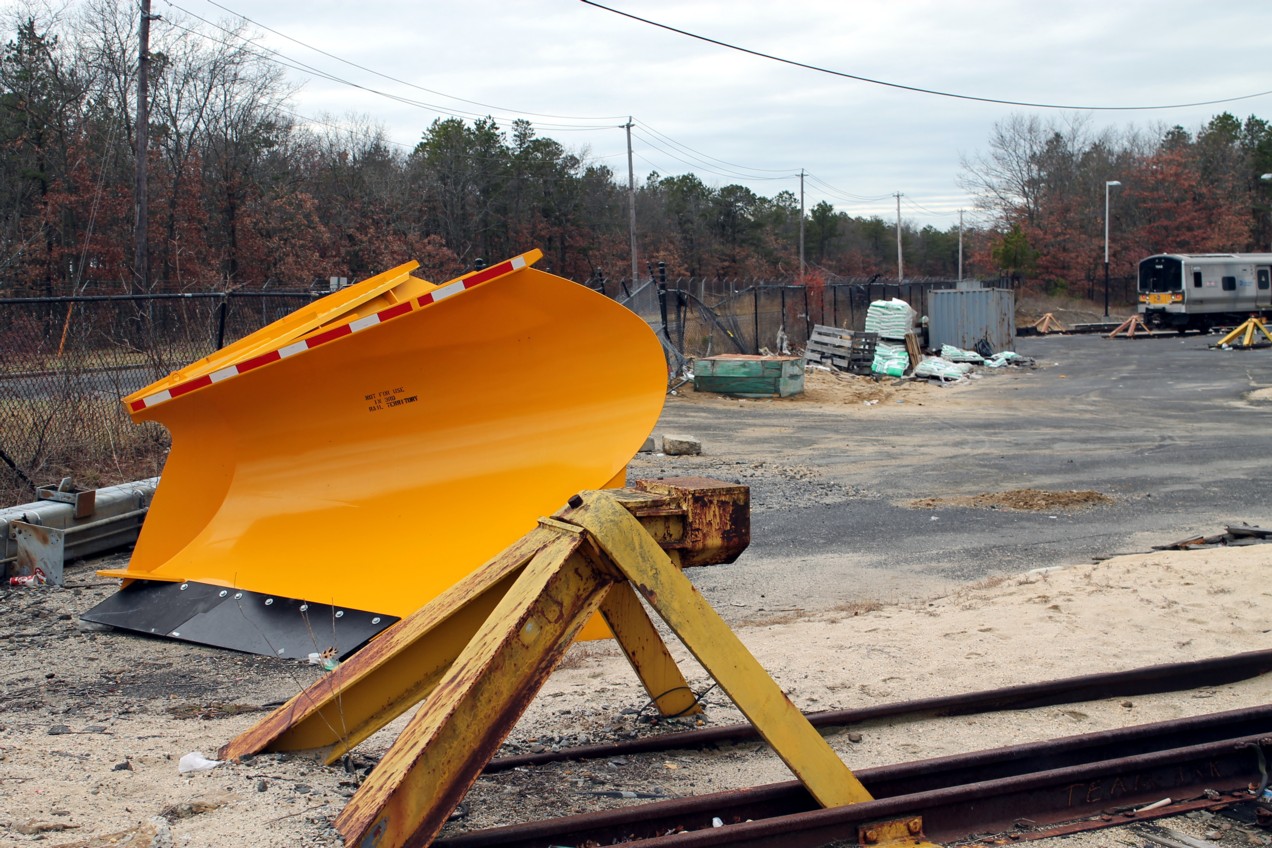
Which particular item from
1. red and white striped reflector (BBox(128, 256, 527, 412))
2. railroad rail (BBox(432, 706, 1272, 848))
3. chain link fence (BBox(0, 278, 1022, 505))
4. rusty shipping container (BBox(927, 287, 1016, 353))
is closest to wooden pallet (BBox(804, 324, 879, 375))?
rusty shipping container (BBox(927, 287, 1016, 353))

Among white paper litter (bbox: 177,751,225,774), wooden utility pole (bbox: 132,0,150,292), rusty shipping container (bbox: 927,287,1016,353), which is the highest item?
wooden utility pole (bbox: 132,0,150,292)

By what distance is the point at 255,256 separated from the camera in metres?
33.0

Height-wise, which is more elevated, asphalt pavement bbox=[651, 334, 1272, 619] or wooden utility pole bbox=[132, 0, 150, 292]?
wooden utility pole bbox=[132, 0, 150, 292]

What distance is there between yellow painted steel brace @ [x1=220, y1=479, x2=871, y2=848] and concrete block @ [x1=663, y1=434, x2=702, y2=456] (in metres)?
9.99

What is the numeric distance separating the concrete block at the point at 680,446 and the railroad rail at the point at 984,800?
10.00m

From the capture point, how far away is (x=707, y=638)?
3584mm

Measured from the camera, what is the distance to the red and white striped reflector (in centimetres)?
597

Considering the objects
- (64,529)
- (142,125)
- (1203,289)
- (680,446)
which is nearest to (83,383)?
(64,529)

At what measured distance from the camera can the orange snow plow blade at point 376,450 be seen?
19.4 feet

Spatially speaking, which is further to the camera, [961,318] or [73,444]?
[961,318]

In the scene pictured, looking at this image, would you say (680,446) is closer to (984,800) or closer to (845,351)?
(984,800)

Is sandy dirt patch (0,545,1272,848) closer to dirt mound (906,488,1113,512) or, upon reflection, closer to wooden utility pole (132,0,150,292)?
dirt mound (906,488,1113,512)

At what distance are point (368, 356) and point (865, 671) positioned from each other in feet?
11.0

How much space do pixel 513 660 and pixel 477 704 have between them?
173mm
